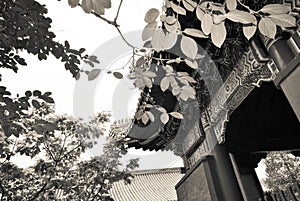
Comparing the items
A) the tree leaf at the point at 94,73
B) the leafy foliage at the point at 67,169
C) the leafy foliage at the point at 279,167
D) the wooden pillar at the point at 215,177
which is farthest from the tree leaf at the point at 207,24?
the leafy foliage at the point at 279,167

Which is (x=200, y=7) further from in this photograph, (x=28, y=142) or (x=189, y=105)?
(x=28, y=142)

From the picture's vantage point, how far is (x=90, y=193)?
6.70 metres

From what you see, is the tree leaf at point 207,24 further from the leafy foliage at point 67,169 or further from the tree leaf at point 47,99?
the leafy foliage at point 67,169

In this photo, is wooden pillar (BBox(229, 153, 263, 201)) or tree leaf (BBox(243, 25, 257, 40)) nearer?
tree leaf (BBox(243, 25, 257, 40))

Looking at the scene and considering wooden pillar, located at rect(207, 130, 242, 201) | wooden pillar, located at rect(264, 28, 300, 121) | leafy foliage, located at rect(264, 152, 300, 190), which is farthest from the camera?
leafy foliage, located at rect(264, 152, 300, 190)

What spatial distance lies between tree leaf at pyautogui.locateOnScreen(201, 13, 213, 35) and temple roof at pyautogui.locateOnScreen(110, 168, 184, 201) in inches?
855

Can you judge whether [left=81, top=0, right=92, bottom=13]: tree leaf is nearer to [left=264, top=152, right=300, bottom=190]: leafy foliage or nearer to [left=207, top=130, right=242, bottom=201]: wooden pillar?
[left=207, top=130, right=242, bottom=201]: wooden pillar

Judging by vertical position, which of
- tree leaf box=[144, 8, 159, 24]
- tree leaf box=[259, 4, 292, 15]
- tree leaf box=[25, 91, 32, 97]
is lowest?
tree leaf box=[259, 4, 292, 15]

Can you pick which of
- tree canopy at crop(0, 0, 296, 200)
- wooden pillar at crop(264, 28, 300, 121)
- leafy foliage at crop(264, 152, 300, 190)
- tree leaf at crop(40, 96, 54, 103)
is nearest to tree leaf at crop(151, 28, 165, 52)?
tree canopy at crop(0, 0, 296, 200)

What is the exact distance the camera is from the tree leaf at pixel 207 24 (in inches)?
35.5

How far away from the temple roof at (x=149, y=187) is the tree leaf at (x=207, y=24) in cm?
2171

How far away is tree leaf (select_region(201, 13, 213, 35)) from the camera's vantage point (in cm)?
90

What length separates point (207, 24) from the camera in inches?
35.6

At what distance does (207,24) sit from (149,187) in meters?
25.5
